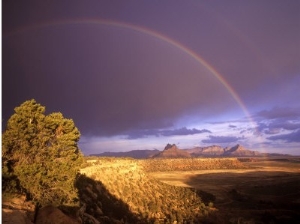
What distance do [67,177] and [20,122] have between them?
5.54 meters

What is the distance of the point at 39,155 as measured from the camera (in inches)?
961

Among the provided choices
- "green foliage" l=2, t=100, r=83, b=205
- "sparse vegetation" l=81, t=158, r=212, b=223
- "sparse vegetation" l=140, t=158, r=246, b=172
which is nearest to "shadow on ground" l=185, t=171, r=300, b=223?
"sparse vegetation" l=81, t=158, r=212, b=223

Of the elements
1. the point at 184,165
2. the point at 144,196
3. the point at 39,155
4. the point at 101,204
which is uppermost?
the point at 39,155

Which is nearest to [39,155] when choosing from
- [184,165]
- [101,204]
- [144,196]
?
[101,204]

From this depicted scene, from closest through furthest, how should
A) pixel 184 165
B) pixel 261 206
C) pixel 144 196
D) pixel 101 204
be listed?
pixel 101 204
pixel 144 196
pixel 261 206
pixel 184 165

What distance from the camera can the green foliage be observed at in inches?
870

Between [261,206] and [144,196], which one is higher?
[144,196]

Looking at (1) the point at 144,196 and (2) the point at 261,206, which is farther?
(2) the point at 261,206

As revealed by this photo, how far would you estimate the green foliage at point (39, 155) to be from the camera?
22109mm

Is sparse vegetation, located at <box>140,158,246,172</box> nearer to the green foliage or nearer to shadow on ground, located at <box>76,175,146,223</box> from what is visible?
shadow on ground, located at <box>76,175,146,223</box>

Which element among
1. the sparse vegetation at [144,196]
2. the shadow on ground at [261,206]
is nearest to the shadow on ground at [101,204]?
the sparse vegetation at [144,196]

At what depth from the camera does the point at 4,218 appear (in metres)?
16.8

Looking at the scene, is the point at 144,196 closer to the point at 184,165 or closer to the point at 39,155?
the point at 39,155

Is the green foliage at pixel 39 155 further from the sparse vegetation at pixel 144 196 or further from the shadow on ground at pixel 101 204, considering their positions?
the sparse vegetation at pixel 144 196
